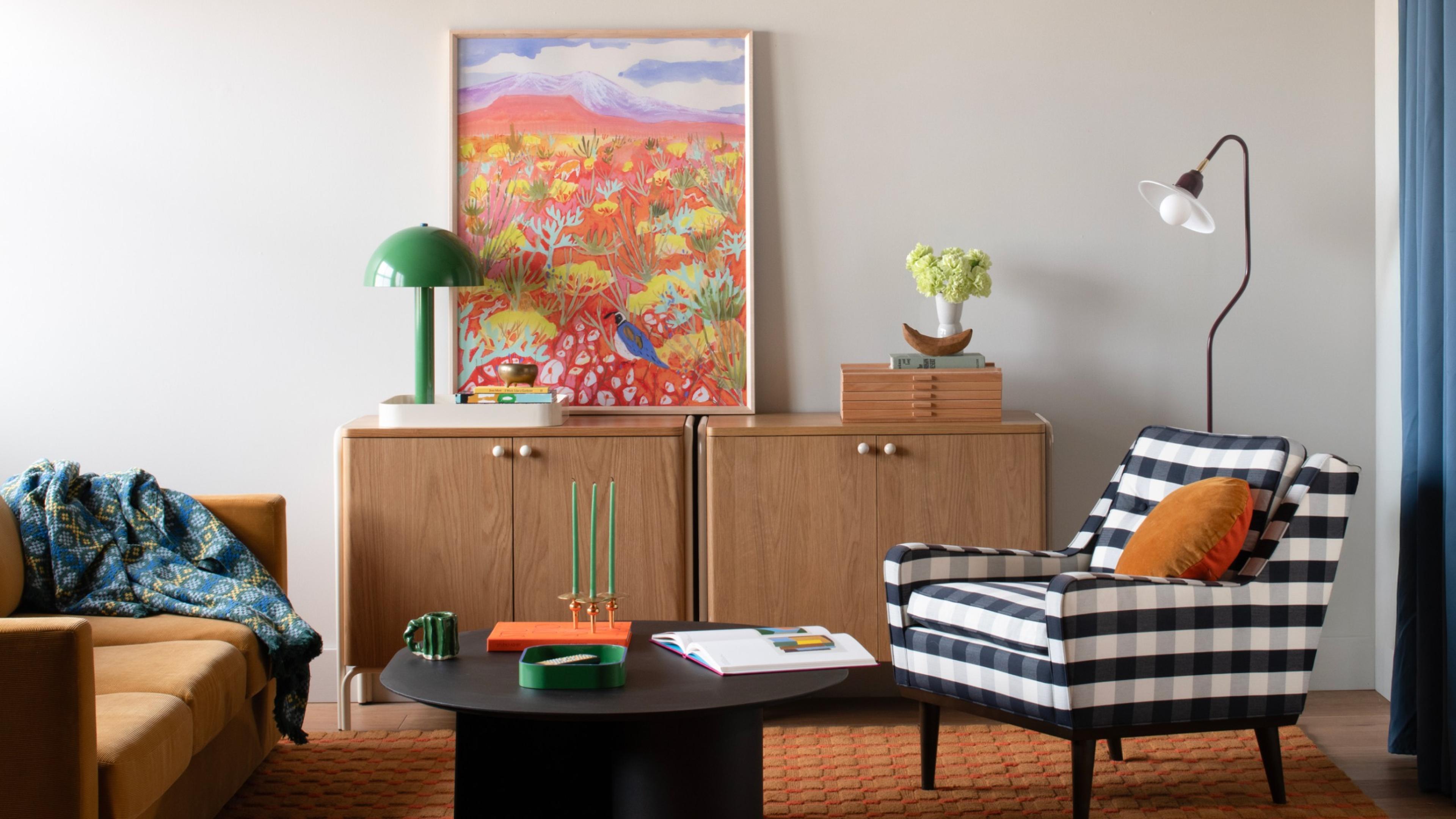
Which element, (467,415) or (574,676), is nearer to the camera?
(574,676)

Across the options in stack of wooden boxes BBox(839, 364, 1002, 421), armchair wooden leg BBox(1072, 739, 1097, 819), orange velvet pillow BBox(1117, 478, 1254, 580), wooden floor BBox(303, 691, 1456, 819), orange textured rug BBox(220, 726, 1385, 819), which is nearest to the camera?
armchair wooden leg BBox(1072, 739, 1097, 819)

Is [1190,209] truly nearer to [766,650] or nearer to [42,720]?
[766,650]

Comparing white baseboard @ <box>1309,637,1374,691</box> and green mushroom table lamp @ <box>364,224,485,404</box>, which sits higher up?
green mushroom table lamp @ <box>364,224,485,404</box>

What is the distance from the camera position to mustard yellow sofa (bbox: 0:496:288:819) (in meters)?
1.74

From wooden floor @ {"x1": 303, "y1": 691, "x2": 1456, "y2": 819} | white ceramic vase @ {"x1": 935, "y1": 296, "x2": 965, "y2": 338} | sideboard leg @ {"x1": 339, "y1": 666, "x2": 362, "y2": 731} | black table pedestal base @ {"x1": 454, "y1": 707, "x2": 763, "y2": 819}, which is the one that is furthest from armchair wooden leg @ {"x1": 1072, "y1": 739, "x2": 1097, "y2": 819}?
sideboard leg @ {"x1": 339, "y1": 666, "x2": 362, "y2": 731}

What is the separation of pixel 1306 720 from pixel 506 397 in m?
2.28

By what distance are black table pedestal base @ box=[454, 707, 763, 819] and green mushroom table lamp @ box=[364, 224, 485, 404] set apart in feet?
4.34

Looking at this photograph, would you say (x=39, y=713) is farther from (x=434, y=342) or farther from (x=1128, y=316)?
(x=1128, y=316)

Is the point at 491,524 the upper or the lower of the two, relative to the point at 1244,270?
lower

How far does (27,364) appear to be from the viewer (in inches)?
134

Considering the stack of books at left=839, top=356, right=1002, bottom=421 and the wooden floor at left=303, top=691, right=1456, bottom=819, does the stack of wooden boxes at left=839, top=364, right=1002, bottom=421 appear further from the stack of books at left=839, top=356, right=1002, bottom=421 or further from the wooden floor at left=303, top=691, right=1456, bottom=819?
the wooden floor at left=303, top=691, right=1456, bottom=819

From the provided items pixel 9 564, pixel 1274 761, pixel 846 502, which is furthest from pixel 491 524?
pixel 1274 761

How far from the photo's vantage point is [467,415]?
3.11 m

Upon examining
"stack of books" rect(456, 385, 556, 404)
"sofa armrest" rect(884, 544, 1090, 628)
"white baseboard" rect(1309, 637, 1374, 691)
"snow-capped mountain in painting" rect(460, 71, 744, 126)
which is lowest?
"white baseboard" rect(1309, 637, 1374, 691)
